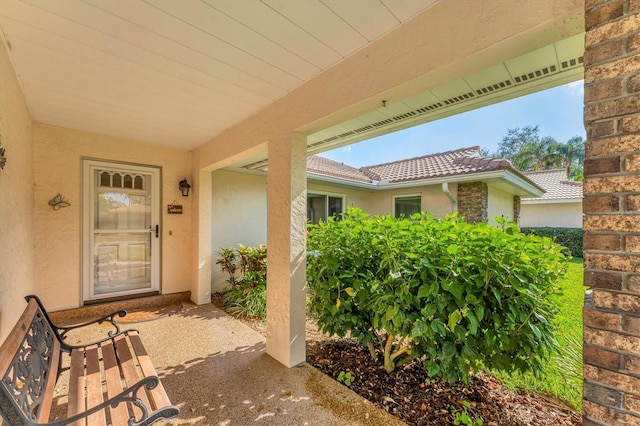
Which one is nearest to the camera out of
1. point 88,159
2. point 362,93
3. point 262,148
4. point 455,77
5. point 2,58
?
point 455,77

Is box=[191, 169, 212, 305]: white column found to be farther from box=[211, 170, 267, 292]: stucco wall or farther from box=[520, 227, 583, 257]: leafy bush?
box=[520, 227, 583, 257]: leafy bush

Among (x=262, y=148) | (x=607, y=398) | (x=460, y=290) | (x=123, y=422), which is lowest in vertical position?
(x=123, y=422)

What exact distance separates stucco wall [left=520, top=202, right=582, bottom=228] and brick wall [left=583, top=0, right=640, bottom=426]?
15747 mm

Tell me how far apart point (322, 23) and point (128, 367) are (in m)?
2.89

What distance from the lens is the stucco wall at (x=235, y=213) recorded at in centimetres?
596

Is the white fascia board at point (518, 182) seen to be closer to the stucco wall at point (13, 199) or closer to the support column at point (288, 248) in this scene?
the support column at point (288, 248)

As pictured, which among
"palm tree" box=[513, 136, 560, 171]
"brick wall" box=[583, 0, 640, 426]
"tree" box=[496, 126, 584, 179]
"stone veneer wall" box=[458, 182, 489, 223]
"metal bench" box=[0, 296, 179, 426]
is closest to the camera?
"brick wall" box=[583, 0, 640, 426]

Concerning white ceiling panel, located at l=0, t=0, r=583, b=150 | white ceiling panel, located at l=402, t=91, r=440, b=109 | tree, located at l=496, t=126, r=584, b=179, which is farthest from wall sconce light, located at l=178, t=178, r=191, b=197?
tree, located at l=496, t=126, r=584, b=179

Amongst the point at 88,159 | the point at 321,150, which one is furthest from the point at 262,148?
the point at 88,159

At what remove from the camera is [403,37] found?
2.00m

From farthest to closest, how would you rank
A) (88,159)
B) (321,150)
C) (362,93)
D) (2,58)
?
(321,150) < (88,159) < (362,93) < (2,58)

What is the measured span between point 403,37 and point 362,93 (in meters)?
0.47

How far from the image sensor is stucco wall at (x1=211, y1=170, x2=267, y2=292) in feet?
19.5

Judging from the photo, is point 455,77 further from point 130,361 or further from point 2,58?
point 2,58
